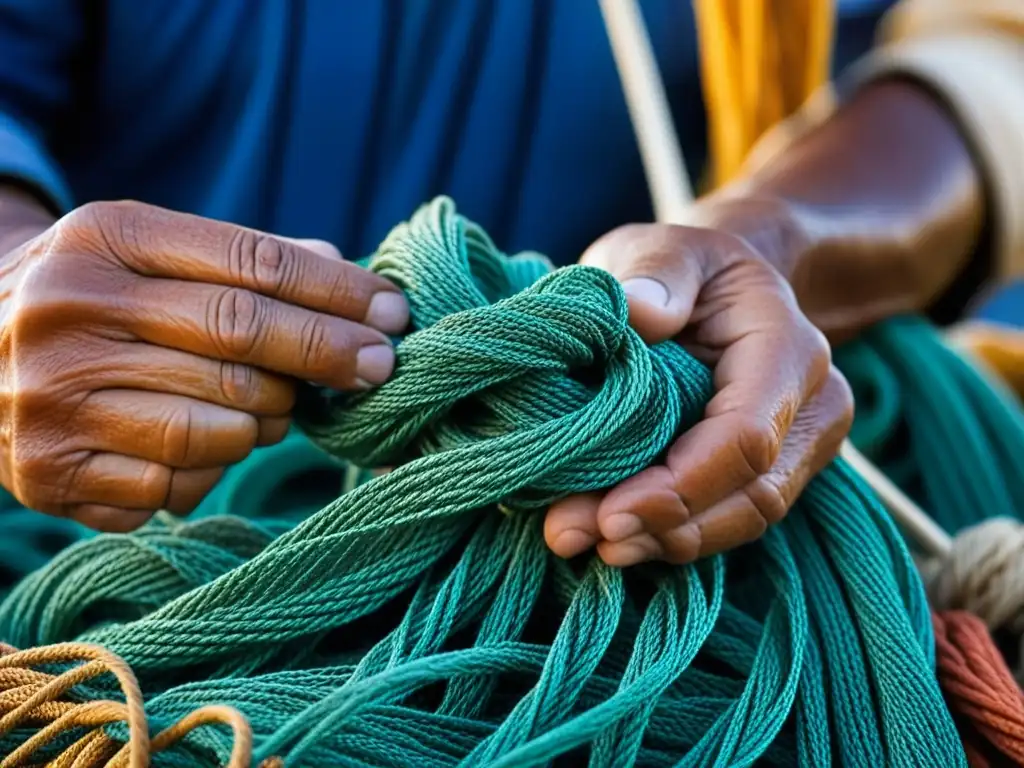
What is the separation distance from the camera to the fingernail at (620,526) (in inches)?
22.6

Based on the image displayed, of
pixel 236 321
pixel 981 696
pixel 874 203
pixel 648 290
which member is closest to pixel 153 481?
pixel 236 321

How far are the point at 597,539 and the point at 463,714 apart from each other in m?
0.12

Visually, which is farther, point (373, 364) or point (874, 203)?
point (874, 203)

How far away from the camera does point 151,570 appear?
0.65 meters

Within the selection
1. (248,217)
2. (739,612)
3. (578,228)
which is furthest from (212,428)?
(578,228)

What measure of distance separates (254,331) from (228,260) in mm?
49

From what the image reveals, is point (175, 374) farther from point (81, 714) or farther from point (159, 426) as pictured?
point (81, 714)

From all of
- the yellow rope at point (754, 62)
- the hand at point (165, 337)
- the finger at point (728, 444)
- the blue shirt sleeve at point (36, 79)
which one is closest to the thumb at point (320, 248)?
the hand at point (165, 337)

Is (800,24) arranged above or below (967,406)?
above

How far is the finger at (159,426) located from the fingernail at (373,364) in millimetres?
80

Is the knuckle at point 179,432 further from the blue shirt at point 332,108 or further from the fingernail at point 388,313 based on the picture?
the blue shirt at point 332,108

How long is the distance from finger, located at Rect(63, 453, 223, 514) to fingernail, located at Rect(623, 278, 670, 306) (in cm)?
29

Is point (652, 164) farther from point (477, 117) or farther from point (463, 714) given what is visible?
point (463, 714)

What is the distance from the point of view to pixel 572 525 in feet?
1.92
